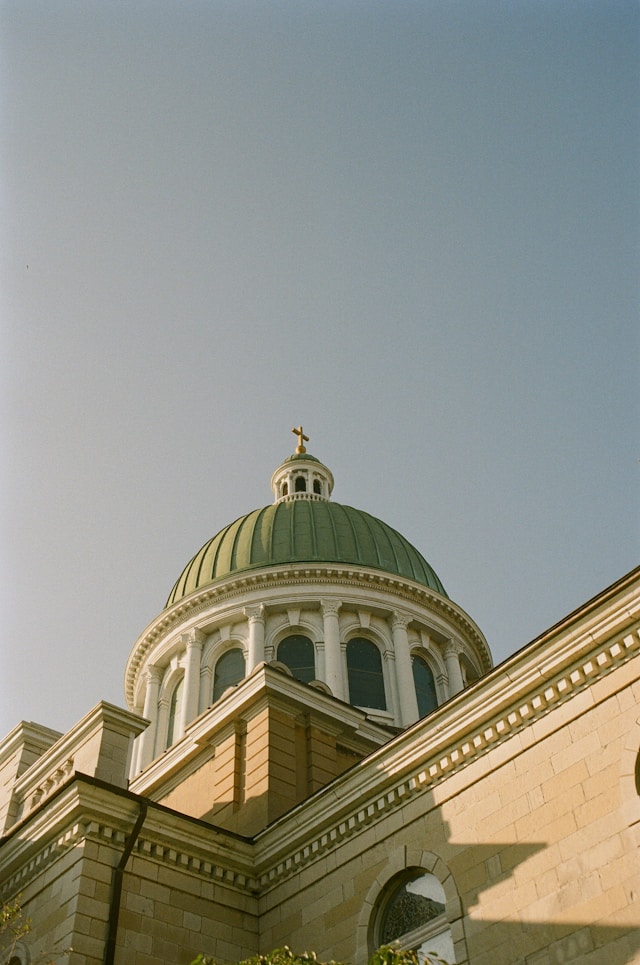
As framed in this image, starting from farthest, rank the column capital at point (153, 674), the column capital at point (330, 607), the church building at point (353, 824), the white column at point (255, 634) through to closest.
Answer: the column capital at point (153, 674), the column capital at point (330, 607), the white column at point (255, 634), the church building at point (353, 824)

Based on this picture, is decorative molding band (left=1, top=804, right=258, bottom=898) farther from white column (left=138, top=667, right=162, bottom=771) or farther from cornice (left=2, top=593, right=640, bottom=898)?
white column (left=138, top=667, right=162, bottom=771)

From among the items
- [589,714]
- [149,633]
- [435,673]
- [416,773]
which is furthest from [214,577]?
[589,714]

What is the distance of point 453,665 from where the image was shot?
113ft

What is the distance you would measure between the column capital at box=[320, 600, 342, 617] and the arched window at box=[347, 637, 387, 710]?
1.09 metres

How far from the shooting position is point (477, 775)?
14.4 meters

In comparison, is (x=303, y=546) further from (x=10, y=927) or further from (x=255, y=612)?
(x=10, y=927)

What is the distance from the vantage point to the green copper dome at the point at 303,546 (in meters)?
35.1

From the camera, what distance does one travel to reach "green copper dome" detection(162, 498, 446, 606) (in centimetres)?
3506

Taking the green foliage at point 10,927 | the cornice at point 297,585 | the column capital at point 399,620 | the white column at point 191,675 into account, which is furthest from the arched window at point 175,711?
the green foliage at point 10,927

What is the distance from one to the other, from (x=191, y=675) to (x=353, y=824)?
59.1 ft

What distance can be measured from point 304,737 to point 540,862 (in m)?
8.92

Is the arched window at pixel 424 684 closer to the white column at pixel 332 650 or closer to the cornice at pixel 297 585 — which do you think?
the cornice at pixel 297 585

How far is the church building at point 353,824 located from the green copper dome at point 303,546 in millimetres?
12490

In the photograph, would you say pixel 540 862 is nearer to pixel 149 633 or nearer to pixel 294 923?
pixel 294 923
